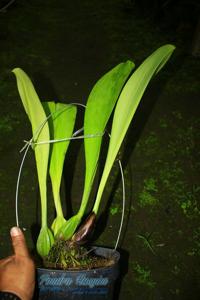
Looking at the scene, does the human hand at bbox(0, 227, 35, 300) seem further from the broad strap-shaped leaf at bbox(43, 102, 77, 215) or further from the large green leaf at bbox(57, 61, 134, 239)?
the large green leaf at bbox(57, 61, 134, 239)

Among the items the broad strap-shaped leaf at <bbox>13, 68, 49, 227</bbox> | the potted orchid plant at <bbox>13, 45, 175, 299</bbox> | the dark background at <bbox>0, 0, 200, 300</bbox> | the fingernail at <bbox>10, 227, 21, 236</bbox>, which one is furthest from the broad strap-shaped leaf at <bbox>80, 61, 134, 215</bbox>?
the dark background at <bbox>0, 0, 200, 300</bbox>

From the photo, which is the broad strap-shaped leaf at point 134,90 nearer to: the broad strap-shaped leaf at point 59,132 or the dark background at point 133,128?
the broad strap-shaped leaf at point 59,132

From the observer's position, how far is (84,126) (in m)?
0.91

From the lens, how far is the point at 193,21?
2879mm

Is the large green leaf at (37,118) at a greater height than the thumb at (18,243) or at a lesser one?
greater

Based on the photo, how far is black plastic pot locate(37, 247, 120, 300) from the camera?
84 centimetres

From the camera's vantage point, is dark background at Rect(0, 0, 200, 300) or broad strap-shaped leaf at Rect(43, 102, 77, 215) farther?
dark background at Rect(0, 0, 200, 300)

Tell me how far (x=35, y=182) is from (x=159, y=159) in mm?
614

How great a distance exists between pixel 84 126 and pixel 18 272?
407 millimetres

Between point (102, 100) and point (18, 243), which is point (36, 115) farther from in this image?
point (18, 243)

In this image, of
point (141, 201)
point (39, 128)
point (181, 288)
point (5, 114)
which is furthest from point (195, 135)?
point (39, 128)

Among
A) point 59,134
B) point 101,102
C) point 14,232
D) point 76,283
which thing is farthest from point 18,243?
point 101,102

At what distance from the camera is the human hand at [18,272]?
80 centimetres

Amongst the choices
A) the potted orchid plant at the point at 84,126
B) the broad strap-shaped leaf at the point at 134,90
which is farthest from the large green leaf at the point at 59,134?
the broad strap-shaped leaf at the point at 134,90
